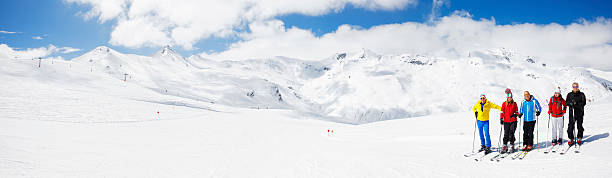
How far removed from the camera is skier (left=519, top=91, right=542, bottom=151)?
12266 millimetres

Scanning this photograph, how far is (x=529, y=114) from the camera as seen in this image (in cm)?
1250

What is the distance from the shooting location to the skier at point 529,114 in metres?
12.3

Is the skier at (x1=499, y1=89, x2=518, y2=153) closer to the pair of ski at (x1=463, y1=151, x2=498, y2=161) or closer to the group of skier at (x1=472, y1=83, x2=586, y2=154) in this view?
the group of skier at (x1=472, y1=83, x2=586, y2=154)

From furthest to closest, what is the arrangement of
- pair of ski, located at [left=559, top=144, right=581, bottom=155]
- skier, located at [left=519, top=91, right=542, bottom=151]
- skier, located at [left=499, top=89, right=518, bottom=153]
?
1. skier, located at [left=499, top=89, right=518, bottom=153]
2. skier, located at [left=519, top=91, right=542, bottom=151]
3. pair of ski, located at [left=559, top=144, right=581, bottom=155]

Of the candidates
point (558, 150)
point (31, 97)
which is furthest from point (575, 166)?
point (31, 97)

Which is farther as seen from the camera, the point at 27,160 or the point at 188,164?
the point at 188,164

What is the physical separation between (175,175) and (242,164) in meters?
2.65

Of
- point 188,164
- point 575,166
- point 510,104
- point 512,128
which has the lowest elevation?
point 188,164

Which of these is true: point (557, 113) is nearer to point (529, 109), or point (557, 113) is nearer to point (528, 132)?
point (529, 109)

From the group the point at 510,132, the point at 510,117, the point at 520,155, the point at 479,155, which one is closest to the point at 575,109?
the point at 510,117

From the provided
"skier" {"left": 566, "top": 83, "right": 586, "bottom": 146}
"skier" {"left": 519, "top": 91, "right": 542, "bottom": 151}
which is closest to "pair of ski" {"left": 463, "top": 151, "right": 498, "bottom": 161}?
"skier" {"left": 519, "top": 91, "right": 542, "bottom": 151}

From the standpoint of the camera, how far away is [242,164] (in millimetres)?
12359

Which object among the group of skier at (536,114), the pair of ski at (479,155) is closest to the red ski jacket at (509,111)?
the group of skier at (536,114)

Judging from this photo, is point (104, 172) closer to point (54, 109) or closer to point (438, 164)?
point (438, 164)
